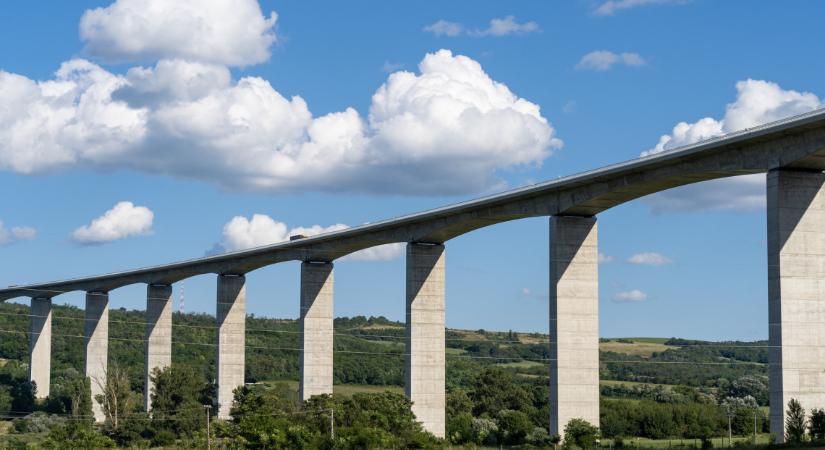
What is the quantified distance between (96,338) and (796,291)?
7064 centimetres

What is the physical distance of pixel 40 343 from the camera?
364 ft

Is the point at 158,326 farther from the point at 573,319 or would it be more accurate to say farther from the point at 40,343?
the point at 573,319

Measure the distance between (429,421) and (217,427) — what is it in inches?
533

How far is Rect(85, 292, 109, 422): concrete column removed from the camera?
10344 cm

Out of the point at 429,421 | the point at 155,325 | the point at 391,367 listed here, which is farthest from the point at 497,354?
the point at 429,421

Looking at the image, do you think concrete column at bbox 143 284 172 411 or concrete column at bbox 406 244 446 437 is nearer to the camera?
concrete column at bbox 406 244 446 437

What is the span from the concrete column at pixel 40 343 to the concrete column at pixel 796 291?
7900 centimetres

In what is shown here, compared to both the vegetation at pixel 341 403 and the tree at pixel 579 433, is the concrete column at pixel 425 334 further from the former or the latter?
the tree at pixel 579 433

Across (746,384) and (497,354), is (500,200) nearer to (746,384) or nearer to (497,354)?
(746,384)

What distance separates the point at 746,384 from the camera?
398 ft

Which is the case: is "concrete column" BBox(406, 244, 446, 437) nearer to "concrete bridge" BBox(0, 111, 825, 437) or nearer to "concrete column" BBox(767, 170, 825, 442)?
"concrete bridge" BBox(0, 111, 825, 437)

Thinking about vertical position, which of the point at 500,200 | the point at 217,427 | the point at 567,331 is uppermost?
the point at 500,200

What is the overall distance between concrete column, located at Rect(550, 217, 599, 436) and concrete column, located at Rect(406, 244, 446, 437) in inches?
493

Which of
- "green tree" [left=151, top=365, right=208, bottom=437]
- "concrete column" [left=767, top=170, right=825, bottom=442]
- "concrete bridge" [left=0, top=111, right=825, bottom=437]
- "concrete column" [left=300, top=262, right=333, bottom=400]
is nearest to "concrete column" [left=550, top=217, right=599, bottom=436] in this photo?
"concrete bridge" [left=0, top=111, right=825, bottom=437]
